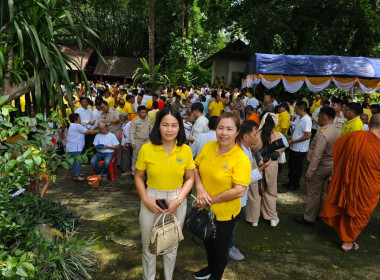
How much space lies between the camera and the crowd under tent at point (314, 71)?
362 inches

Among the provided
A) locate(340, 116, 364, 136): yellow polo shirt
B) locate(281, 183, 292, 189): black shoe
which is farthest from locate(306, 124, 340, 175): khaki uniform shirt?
locate(281, 183, 292, 189): black shoe

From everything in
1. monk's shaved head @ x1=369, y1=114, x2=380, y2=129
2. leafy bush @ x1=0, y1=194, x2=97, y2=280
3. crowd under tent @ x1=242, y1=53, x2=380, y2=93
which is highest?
crowd under tent @ x1=242, y1=53, x2=380, y2=93

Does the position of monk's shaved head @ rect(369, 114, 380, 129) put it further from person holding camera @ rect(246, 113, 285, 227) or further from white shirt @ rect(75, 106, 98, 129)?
white shirt @ rect(75, 106, 98, 129)

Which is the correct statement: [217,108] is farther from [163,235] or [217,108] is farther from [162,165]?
[163,235]

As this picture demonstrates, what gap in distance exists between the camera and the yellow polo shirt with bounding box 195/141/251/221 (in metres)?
2.36

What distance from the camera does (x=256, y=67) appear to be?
29.8 ft

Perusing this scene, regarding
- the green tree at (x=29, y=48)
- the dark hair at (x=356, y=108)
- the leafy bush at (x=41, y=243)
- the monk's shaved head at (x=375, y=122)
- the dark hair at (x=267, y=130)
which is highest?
the green tree at (x=29, y=48)

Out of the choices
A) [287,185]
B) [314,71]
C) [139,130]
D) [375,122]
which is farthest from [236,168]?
[314,71]

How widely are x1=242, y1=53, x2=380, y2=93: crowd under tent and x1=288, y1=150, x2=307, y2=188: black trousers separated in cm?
433

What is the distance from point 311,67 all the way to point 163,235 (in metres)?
9.03

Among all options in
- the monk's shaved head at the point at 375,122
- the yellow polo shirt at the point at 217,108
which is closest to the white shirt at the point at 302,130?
the monk's shaved head at the point at 375,122

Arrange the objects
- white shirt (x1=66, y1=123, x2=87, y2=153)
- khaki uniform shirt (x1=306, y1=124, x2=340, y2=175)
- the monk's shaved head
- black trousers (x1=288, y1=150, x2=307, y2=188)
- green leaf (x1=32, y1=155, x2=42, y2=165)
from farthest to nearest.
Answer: black trousers (x1=288, y1=150, x2=307, y2=188) → white shirt (x1=66, y1=123, x2=87, y2=153) → khaki uniform shirt (x1=306, y1=124, x2=340, y2=175) → the monk's shaved head → green leaf (x1=32, y1=155, x2=42, y2=165)

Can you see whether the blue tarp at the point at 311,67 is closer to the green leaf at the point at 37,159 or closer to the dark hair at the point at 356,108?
the dark hair at the point at 356,108

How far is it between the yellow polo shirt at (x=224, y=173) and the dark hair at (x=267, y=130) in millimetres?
1417
